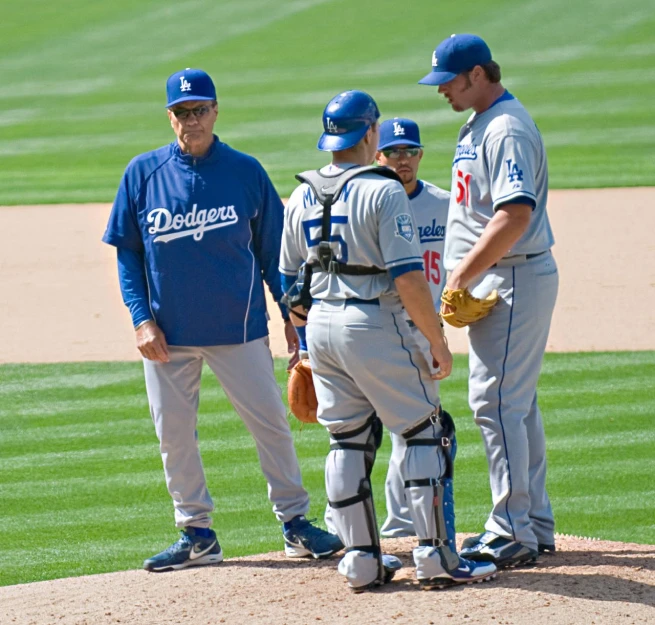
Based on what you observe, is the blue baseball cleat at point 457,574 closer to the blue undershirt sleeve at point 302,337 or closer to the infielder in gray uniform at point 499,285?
the infielder in gray uniform at point 499,285

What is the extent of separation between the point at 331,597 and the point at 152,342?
1286mm

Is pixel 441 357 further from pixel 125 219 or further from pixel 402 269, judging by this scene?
pixel 125 219

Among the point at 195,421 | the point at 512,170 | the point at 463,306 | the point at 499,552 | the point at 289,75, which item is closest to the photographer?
the point at 512,170

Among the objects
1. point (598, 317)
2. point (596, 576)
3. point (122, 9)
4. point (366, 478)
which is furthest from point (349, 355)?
point (122, 9)

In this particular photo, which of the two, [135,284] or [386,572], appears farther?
[135,284]

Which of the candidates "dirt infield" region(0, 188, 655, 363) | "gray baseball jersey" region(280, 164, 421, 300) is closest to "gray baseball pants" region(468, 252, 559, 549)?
"gray baseball jersey" region(280, 164, 421, 300)

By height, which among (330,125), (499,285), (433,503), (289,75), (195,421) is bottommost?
(433,503)

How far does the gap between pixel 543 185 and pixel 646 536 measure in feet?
6.37

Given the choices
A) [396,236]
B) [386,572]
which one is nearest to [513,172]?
[396,236]

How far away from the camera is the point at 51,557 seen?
Result: 5.46 metres

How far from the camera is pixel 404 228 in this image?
3979 mm

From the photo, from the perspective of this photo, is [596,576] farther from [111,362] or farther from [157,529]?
[111,362]

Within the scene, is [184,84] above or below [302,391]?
above

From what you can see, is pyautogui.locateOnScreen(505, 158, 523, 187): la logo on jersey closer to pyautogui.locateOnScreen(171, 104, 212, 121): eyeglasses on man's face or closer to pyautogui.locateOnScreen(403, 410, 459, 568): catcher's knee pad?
pyautogui.locateOnScreen(403, 410, 459, 568): catcher's knee pad
